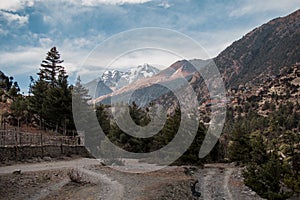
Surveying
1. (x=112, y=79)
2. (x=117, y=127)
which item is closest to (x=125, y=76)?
(x=112, y=79)

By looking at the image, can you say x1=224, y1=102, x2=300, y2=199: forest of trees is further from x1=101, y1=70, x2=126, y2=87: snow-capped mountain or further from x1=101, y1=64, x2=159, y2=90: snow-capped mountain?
x1=101, y1=70, x2=126, y2=87: snow-capped mountain

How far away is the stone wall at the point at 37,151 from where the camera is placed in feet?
79.0

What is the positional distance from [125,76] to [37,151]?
10974 mm

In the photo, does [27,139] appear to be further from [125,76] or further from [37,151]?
[125,76]

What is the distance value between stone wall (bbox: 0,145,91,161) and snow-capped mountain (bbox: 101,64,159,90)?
330 inches

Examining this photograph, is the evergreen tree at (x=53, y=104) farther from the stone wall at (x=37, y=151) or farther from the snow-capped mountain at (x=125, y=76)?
the snow-capped mountain at (x=125, y=76)

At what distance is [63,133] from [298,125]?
73.3 meters

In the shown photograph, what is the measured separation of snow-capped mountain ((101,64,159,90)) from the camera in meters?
25.9

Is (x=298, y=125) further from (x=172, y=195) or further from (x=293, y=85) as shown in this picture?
(x=172, y=195)

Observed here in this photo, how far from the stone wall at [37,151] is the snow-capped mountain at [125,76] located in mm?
8394

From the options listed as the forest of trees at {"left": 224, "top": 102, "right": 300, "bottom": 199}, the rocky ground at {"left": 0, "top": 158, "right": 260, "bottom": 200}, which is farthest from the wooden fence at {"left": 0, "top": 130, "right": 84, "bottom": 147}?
the forest of trees at {"left": 224, "top": 102, "right": 300, "bottom": 199}

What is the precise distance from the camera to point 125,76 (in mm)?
31625

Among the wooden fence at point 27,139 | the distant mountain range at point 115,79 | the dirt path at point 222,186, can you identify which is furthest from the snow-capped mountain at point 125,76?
the dirt path at point 222,186

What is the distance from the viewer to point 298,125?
90.5 metres
